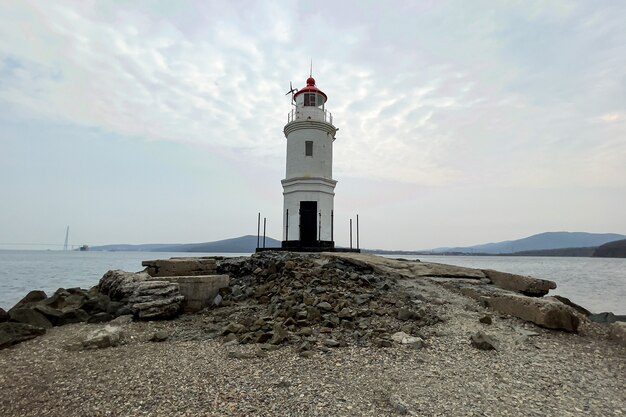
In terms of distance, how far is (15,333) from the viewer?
8.02m

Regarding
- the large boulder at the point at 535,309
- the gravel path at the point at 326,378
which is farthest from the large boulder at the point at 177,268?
the large boulder at the point at 535,309

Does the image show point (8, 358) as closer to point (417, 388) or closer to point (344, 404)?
point (344, 404)

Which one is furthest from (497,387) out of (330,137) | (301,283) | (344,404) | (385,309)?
(330,137)

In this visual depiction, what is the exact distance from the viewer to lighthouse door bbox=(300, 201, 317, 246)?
1956 cm

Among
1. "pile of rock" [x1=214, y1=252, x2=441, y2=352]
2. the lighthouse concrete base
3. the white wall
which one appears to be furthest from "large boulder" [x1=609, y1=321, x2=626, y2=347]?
the white wall

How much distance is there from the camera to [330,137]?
822 inches

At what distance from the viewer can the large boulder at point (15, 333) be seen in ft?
25.0

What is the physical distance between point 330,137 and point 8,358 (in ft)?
56.2

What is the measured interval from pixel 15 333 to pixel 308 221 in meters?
13.4

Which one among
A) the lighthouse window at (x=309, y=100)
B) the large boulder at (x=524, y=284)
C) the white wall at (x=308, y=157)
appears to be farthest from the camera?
the lighthouse window at (x=309, y=100)

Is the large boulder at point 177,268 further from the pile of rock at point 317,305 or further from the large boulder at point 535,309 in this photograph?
the large boulder at point 535,309

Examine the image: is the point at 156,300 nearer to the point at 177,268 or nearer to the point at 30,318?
the point at 177,268

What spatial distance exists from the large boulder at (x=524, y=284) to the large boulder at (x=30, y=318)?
44.1 ft

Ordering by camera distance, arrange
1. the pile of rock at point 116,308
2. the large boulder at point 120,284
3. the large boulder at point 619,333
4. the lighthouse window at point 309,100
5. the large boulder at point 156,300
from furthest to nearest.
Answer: the lighthouse window at point 309,100 → the large boulder at point 120,284 → the large boulder at point 156,300 → the pile of rock at point 116,308 → the large boulder at point 619,333
